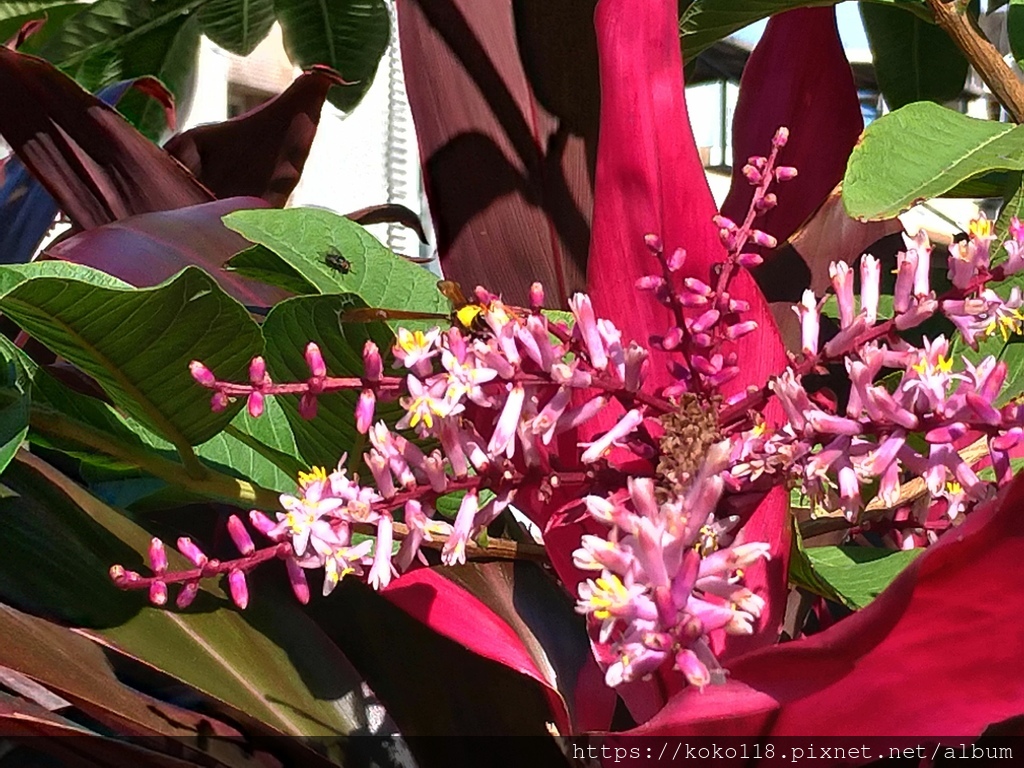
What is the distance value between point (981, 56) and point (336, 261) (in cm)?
23

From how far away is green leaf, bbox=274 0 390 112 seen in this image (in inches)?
29.2

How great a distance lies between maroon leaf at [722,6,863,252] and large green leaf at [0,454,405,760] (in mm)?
238

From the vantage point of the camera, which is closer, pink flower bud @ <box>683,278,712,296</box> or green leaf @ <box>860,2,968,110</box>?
pink flower bud @ <box>683,278,712,296</box>

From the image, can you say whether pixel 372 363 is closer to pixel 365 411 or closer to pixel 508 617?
pixel 365 411

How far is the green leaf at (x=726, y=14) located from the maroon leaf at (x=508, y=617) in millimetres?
234

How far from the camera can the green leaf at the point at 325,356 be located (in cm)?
28

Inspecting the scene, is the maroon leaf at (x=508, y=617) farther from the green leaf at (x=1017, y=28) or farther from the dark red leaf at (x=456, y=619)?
the green leaf at (x=1017, y=28)

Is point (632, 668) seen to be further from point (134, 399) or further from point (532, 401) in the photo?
point (134, 399)

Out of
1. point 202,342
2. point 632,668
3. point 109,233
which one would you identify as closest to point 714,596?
point 632,668

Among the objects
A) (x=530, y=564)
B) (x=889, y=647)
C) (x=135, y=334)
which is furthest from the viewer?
(x=530, y=564)

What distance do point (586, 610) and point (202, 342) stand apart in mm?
159

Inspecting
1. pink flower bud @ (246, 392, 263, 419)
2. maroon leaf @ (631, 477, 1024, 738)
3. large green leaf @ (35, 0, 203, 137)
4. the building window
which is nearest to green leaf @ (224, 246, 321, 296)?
pink flower bud @ (246, 392, 263, 419)

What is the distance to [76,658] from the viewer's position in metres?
0.30

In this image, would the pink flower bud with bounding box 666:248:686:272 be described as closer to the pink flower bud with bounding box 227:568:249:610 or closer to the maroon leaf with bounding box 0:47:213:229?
the pink flower bud with bounding box 227:568:249:610
